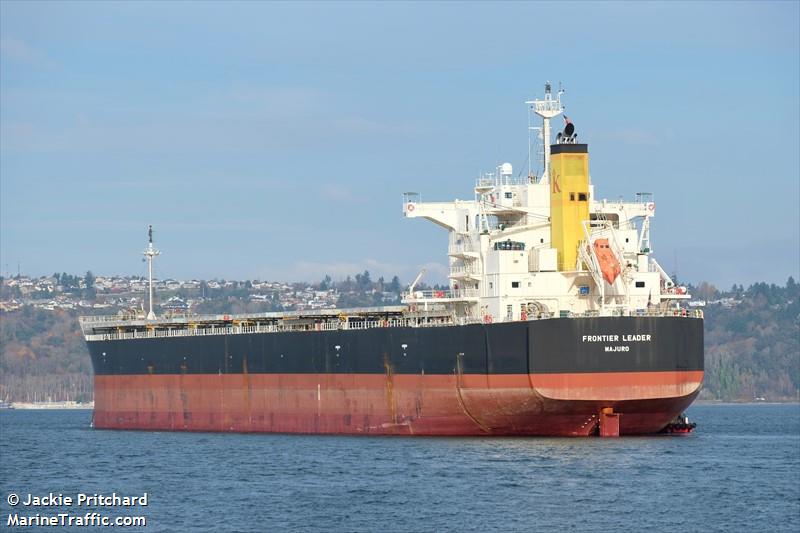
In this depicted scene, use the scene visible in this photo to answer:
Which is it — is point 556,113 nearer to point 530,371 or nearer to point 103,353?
point 530,371

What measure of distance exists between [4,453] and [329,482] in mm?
20573

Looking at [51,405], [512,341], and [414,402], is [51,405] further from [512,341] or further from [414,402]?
[512,341]

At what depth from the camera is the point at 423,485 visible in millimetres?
44469

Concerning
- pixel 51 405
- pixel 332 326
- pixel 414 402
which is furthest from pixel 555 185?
pixel 51 405

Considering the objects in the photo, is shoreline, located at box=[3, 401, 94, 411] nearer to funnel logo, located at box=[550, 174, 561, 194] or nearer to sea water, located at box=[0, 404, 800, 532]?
sea water, located at box=[0, 404, 800, 532]

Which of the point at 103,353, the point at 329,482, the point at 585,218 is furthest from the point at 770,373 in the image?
the point at 329,482

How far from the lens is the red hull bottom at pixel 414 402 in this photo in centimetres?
5356

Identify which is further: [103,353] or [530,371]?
[103,353]

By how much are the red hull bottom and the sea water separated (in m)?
0.93

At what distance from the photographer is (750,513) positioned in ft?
132

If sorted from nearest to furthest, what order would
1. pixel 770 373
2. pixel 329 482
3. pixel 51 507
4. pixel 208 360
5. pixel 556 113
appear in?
pixel 51 507
pixel 329 482
pixel 556 113
pixel 208 360
pixel 770 373

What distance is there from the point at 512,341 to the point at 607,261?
4305mm

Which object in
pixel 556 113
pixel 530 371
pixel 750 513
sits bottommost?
pixel 750 513

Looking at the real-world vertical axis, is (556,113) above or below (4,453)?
above
